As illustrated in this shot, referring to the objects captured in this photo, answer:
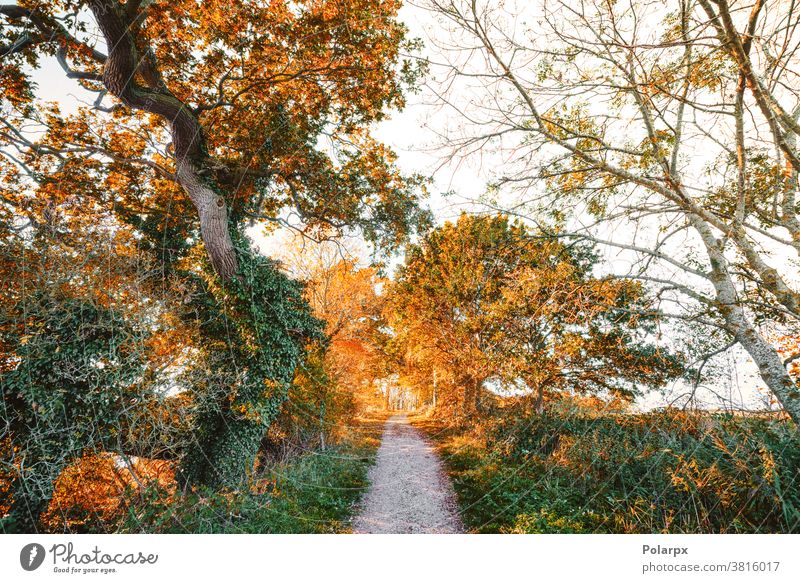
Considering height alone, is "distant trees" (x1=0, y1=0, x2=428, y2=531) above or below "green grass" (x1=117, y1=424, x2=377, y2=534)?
above

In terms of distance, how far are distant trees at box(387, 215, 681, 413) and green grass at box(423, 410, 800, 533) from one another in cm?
55

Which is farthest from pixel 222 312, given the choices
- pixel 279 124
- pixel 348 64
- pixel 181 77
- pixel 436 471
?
pixel 436 471

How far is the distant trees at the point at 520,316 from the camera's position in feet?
8.13

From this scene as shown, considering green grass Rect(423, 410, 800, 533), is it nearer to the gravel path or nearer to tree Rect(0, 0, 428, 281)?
the gravel path

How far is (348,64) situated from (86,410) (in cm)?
408

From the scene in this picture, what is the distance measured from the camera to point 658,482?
2.22 meters

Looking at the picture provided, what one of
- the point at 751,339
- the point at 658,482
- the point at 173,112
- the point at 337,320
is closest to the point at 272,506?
the point at 337,320

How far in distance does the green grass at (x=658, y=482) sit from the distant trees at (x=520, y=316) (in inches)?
21.5

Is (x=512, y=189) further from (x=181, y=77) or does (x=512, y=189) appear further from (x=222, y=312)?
(x=181, y=77)

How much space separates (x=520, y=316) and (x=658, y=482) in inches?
71.2

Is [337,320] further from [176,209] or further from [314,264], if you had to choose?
[176,209]

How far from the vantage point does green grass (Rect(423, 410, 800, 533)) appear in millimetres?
1887

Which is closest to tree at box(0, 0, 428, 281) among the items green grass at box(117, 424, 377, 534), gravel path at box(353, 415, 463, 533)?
green grass at box(117, 424, 377, 534)
